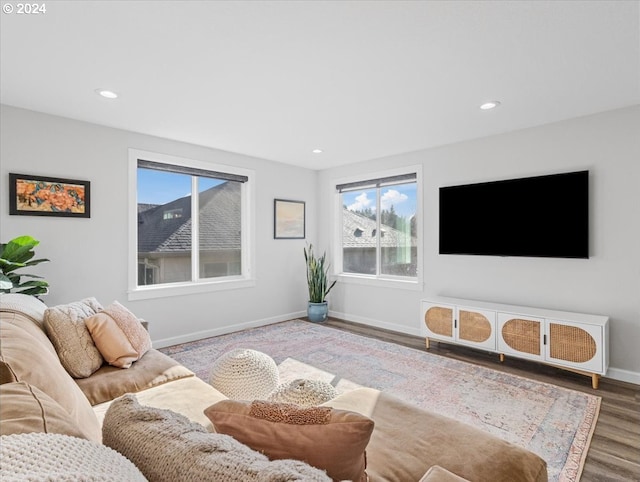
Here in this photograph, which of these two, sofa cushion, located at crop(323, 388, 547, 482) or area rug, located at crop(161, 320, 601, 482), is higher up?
sofa cushion, located at crop(323, 388, 547, 482)

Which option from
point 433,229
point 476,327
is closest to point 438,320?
point 476,327

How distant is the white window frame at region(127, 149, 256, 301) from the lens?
382 cm

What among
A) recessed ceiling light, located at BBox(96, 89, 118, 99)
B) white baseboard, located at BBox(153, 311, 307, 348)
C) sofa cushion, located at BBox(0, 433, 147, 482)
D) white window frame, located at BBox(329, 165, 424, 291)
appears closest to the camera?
sofa cushion, located at BBox(0, 433, 147, 482)

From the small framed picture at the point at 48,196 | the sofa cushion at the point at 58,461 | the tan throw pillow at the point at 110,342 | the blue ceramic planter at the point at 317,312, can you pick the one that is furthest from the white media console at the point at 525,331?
the small framed picture at the point at 48,196

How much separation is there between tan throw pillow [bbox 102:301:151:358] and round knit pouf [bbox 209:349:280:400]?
53 cm

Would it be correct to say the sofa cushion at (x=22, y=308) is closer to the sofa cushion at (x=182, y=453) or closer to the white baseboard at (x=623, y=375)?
the sofa cushion at (x=182, y=453)

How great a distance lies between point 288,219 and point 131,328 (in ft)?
11.1

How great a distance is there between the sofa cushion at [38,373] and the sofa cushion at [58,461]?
43 centimetres

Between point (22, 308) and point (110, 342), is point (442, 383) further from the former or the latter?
point (22, 308)

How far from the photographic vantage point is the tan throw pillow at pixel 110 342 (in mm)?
2049

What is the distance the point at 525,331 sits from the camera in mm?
3312

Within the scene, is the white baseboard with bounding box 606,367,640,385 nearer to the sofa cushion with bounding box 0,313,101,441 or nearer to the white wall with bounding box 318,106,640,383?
the white wall with bounding box 318,106,640,383

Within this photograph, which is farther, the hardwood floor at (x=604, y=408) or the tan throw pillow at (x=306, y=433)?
the hardwood floor at (x=604, y=408)

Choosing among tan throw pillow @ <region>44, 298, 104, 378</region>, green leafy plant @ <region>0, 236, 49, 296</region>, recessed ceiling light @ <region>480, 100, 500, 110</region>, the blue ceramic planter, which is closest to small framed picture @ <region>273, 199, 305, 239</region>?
the blue ceramic planter
